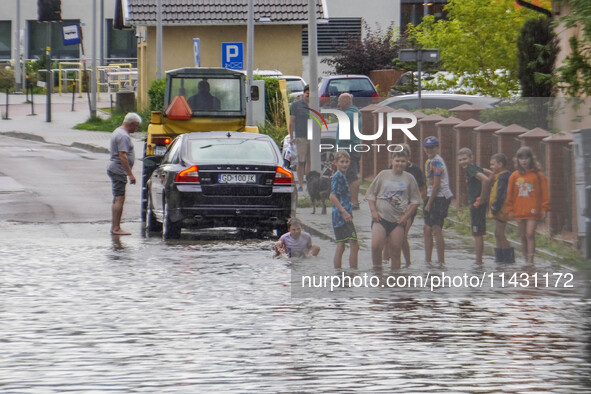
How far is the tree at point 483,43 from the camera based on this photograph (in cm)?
2917

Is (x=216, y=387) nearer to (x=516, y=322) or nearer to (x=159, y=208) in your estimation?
(x=516, y=322)

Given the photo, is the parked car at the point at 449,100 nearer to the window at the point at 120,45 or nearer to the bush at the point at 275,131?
the bush at the point at 275,131

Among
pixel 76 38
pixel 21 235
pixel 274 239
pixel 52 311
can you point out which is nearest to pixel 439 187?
pixel 52 311

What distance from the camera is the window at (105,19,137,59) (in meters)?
73.9

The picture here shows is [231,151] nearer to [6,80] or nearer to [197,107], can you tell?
[197,107]

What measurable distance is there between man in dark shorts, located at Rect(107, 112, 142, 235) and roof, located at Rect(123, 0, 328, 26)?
96.6 feet

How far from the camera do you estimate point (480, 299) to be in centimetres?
1182

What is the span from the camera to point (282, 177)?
17281 millimetres

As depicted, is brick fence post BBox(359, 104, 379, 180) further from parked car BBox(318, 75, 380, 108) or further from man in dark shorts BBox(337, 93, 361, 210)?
parked car BBox(318, 75, 380, 108)

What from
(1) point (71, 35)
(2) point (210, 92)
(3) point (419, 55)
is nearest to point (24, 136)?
(1) point (71, 35)

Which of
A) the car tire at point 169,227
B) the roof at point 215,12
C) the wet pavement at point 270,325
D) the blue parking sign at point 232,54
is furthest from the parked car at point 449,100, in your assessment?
the roof at point 215,12

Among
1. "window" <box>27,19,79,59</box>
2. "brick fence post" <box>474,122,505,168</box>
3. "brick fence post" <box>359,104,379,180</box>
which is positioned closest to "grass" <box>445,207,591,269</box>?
"brick fence post" <box>474,122,505,168</box>

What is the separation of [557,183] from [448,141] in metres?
1.26

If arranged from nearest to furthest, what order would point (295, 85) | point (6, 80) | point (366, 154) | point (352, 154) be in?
1. point (352, 154)
2. point (366, 154)
3. point (295, 85)
4. point (6, 80)
